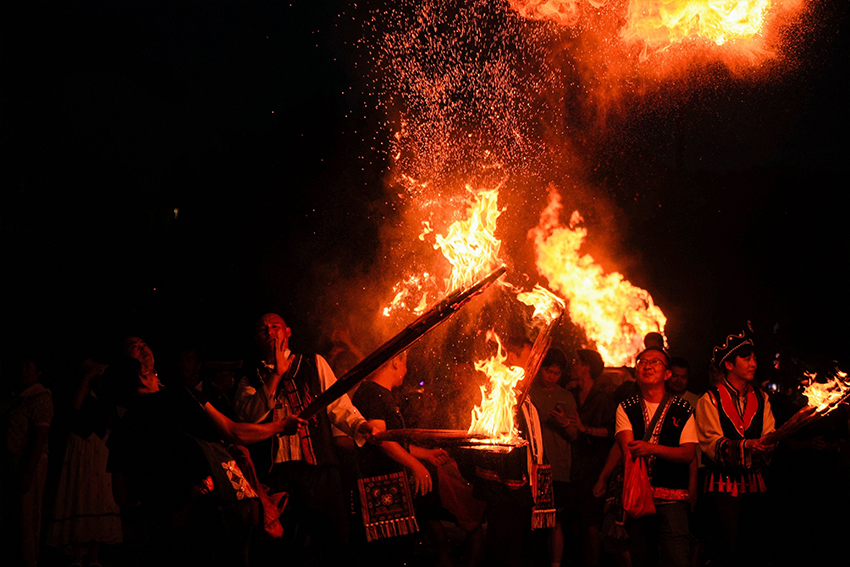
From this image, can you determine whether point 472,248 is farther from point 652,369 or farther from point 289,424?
point 289,424

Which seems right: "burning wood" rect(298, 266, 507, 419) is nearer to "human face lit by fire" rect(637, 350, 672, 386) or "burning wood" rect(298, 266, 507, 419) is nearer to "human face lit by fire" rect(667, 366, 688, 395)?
"human face lit by fire" rect(637, 350, 672, 386)

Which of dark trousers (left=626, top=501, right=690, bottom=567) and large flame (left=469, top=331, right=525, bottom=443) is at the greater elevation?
large flame (left=469, top=331, right=525, bottom=443)

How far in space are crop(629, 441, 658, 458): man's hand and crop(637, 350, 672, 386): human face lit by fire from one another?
48cm

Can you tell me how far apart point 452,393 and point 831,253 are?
22.0 metres

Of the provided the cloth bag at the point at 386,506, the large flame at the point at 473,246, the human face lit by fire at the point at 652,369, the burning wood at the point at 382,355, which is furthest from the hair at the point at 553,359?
the burning wood at the point at 382,355

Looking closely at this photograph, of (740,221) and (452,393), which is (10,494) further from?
(740,221)

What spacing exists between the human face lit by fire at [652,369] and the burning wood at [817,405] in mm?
947

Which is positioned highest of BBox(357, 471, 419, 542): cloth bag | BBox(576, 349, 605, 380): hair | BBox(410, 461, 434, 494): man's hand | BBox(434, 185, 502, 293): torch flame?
BBox(434, 185, 502, 293): torch flame

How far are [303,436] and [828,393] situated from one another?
405cm

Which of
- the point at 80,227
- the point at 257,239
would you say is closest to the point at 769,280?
the point at 257,239

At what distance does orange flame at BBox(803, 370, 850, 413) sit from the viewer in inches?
236

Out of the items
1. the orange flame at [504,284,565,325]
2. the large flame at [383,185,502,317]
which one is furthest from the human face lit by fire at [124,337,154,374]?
the orange flame at [504,284,565,325]

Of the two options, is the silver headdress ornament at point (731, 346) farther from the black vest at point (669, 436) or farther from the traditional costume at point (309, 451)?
the traditional costume at point (309, 451)

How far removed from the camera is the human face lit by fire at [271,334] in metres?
5.81
